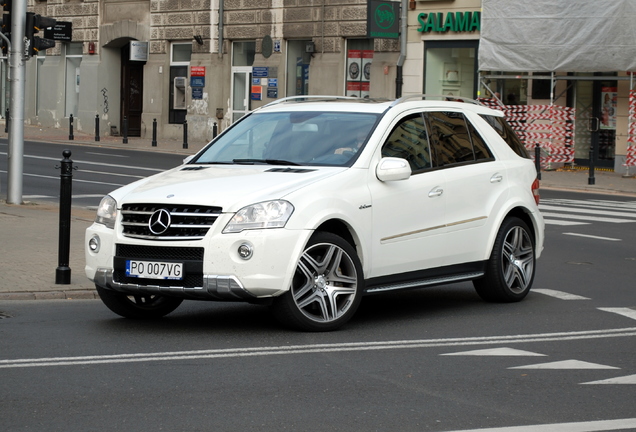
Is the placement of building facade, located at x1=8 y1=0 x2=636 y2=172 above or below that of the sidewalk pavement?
above

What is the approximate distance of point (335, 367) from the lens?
7.30 m

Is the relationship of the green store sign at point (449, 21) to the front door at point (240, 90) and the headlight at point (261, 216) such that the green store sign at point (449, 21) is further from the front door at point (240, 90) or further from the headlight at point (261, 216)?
the headlight at point (261, 216)

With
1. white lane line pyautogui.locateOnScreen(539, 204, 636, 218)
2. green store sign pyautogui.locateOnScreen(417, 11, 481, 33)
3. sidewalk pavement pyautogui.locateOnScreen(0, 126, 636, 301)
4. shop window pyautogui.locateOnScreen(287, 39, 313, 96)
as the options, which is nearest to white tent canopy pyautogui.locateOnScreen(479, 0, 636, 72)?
green store sign pyautogui.locateOnScreen(417, 11, 481, 33)

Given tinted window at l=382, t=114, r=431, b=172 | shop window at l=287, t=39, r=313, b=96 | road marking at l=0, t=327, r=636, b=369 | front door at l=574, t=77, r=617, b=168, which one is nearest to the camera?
road marking at l=0, t=327, r=636, b=369

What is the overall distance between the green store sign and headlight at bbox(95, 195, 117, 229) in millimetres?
26929

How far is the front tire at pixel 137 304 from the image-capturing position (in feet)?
29.6

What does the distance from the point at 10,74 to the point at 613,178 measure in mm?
15857

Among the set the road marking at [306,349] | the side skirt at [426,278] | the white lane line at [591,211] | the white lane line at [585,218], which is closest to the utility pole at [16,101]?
the white lane line at [585,218]

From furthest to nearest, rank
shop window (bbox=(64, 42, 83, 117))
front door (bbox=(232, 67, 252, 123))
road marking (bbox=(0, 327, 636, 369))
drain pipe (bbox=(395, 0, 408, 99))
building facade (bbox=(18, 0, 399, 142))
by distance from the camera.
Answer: shop window (bbox=(64, 42, 83, 117)) → front door (bbox=(232, 67, 252, 123)) → building facade (bbox=(18, 0, 399, 142)) → drain pipe (bbox=(395, 0, 408, 99)) → road marking (bbox=(0, 327, 636, 369))

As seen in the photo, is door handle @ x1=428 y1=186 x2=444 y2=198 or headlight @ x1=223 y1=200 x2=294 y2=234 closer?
headlight @ x1=223 y1=200 x2=294 y2=234

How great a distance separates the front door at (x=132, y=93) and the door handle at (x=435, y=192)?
125 ft

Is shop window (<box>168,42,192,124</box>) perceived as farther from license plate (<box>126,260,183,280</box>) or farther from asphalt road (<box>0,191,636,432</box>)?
license plate (<box>126,260,183,280</box>)

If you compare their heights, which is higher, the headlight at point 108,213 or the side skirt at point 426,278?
the headlight at point 108,213

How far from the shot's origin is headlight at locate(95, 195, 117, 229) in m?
8.64
